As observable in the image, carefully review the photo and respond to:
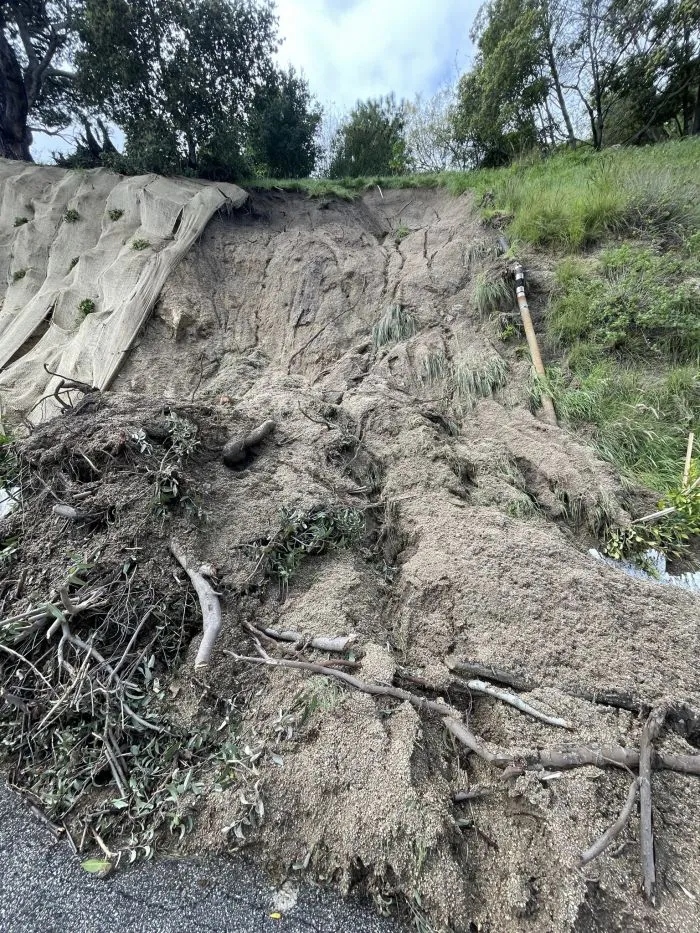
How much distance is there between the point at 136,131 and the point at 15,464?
21.9ft

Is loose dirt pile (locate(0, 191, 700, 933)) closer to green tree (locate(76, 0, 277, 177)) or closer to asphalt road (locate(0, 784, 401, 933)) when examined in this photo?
asphalt road (locate(0, 784, 401, 933))

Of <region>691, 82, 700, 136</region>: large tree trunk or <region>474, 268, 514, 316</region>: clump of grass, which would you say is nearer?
<region>474, 268, 514, 316</region>: clump of grass

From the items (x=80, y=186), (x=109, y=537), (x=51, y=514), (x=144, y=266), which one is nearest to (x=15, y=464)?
(x=51, y=514)

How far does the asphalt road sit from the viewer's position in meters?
1.63

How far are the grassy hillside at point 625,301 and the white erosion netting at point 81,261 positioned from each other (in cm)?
466

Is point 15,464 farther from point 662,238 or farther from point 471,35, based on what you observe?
point 471,35

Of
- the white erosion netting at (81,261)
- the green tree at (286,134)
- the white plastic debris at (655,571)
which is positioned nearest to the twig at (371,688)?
the white plastic debris at (655,571)

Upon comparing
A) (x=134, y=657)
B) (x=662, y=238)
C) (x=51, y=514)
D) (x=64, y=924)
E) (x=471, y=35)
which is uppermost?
(x=471, y=35)

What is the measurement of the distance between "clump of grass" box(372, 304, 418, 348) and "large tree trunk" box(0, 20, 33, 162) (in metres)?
8.92

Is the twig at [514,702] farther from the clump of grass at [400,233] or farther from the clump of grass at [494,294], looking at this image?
the clump of grass at [400,233]

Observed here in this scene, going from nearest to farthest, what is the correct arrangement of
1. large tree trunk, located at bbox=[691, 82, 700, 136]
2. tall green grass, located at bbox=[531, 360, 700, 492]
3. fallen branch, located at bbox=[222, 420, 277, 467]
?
fallen branch, located at bbox=[222, 420, 277, 467]
tall green grass, located at bbox=[531, 360, 700, 492]
large tree trunk, located at bbox=[691, 82, 700, 136]

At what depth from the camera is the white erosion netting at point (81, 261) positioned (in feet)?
18.5

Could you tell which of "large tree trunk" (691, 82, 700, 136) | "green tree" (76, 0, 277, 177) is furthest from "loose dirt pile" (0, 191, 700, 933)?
"large tree trunk" (691, 82, 700, 136)

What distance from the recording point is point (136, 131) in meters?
7.22
